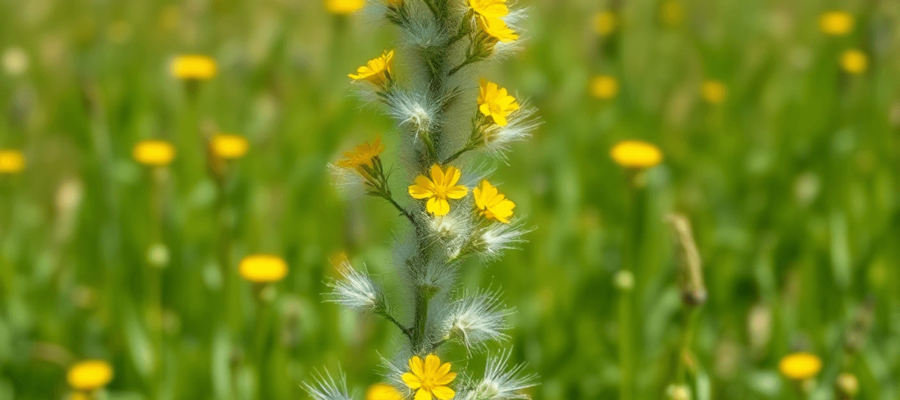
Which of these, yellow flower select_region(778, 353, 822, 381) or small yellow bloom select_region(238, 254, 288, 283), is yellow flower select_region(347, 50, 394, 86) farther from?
yellow flower select_region(778, 353, 822, 381)

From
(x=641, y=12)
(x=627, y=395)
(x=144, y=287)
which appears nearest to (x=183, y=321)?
(x=144, y=287)

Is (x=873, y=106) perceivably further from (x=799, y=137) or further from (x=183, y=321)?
(x=183, y=321)

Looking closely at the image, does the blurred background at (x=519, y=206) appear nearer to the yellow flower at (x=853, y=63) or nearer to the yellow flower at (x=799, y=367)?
the yellow flower at (x=853, y=63)

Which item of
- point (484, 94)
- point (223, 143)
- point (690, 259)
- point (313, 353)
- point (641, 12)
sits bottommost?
point (641, 12)

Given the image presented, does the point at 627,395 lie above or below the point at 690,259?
below

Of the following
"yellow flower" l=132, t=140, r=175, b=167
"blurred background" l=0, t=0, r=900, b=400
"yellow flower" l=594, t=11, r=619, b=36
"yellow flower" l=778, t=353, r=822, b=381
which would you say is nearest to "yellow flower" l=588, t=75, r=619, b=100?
"blurred background" l=0, t=0, r=900, b=400

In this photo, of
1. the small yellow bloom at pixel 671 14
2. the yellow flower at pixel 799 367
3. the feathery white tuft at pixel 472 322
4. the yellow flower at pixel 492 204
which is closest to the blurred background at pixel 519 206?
the small yellow bloom at pixel 671 14

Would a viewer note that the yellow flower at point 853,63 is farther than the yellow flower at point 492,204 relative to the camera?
Yes
